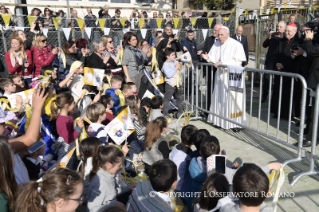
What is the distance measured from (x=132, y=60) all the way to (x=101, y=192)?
4429 millimetres

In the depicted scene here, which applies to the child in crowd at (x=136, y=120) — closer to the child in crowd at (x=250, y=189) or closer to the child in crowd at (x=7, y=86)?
the child in crowd at (x=7, y=86)

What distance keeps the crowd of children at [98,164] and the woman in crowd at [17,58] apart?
35.1 inches

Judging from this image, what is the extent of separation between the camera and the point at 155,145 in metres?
4.20

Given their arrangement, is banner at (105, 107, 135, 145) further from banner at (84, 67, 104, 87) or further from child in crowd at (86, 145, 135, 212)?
banner at (84, 67, 104, 87)

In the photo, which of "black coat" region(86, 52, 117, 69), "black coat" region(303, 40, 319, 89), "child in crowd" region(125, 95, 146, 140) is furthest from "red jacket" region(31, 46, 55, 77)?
"black coat" region(303, 40, 319, 89)

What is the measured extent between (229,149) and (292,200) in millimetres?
1785

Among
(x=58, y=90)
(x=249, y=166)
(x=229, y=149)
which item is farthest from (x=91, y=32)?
(x=249, y=166)

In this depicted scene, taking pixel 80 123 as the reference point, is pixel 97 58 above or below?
above

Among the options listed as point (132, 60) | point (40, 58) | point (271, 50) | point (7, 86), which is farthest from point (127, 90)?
point (271, 50)

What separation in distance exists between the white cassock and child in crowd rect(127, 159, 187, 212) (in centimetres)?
351

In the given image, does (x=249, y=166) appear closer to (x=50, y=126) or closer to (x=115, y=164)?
(x=115, y=164)

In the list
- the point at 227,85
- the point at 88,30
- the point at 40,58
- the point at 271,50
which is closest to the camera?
the point at 227,85

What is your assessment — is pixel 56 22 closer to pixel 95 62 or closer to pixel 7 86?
pixel 95 62

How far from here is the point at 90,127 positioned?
4273 millimetres
